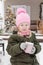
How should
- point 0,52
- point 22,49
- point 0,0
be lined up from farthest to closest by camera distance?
point 0,0
point 0,52
point 22,49

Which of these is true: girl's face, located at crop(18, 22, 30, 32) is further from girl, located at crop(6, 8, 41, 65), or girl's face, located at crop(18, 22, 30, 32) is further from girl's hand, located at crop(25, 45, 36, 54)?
girl's hand, located at crop(25, 45, 36, 54)

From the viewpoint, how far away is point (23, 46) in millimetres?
1412

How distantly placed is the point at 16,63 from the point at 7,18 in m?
0.74

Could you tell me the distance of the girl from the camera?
1.42m

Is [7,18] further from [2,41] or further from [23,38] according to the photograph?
[23,38]

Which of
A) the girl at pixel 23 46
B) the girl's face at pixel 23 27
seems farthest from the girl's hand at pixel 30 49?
the girl's face at pixel 23 27

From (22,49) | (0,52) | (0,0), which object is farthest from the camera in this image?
(0,0)

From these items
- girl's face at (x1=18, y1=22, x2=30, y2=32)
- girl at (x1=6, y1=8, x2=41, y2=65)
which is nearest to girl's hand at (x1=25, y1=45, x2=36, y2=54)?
girl at (x1=6, y1=8, x2=41, y2=65)

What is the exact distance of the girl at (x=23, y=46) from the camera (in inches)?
55.9

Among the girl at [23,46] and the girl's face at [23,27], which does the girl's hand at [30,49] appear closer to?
the girl at [23,46]

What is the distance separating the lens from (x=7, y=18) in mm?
2105

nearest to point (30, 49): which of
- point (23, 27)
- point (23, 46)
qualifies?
point (23, 46)

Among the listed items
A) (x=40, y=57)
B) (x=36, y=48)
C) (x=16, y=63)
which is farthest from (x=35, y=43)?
(x=40, y=57)

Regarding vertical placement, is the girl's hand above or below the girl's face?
below
